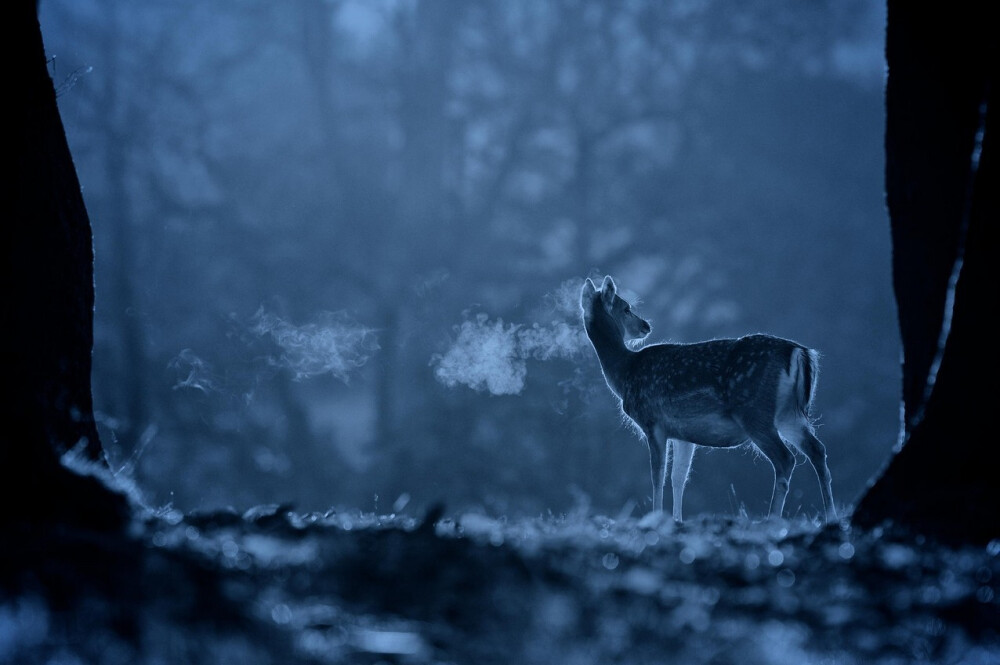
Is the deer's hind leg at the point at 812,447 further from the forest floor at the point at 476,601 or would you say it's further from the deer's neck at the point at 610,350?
the forest floor at the point at 476,601

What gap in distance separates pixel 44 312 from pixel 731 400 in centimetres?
535

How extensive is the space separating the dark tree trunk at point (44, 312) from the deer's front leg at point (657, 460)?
4.56 m

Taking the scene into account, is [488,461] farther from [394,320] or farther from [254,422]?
[254,422]

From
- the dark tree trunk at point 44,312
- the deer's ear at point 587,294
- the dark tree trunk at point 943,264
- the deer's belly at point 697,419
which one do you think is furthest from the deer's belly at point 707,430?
the dark tree trunk at point 44,312

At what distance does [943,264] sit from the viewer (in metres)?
3.87

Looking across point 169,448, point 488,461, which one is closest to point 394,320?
point 488,461

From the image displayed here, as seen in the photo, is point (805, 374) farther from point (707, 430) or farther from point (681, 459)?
point (681, 459)

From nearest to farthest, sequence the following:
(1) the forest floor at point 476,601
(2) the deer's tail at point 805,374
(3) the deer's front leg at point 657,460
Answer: (1) the forest floor at point 476,601, (2) the deer's tail at point 805,374, (3) the deer's front leg at point 657,460

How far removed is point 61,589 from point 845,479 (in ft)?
79.2

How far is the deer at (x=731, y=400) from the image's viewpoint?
6.50 meters

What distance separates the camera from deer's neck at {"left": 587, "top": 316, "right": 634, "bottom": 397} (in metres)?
7.91

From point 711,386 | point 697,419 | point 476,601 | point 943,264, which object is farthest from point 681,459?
point 476,601

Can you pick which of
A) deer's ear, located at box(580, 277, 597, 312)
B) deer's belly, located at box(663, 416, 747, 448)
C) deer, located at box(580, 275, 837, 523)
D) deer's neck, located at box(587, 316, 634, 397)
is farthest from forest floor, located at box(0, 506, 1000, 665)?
deer's ear, located at box(580, 277, 597, 312)

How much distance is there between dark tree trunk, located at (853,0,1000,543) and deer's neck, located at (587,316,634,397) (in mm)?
3757
